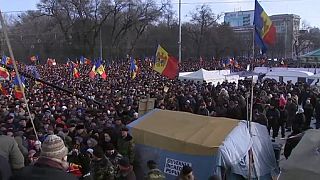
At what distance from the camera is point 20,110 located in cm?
1469

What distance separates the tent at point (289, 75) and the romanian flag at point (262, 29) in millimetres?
17739

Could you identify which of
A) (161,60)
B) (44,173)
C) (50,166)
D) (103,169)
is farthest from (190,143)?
(161,60)

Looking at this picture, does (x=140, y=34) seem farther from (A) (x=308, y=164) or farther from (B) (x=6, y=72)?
(A) (x=308, y=164)

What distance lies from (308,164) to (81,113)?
361 inches

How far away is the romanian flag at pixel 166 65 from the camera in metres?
18.2

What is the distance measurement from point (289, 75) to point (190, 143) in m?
21.1

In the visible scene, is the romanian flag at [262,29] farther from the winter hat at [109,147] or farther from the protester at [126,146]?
the winter hat at [109,147]

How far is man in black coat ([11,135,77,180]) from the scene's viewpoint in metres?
2.57

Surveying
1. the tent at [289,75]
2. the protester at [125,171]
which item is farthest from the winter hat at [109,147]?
the tent at [289,75]

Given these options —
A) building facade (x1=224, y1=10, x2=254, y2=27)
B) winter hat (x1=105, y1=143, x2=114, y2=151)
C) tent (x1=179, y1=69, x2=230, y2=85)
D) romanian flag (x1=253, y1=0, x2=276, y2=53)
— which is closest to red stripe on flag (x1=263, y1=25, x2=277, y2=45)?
romanian flag (x1=253, y1=0, x2=276, y2=53)

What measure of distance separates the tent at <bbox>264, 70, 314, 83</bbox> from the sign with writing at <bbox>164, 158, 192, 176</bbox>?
19.8 meters

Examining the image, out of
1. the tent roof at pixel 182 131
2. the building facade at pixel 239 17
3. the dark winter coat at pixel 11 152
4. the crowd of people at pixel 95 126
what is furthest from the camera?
the building facade at pixel 239 17

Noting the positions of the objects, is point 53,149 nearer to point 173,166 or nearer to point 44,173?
point 44,173

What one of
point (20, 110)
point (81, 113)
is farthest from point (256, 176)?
point (20, 110)
